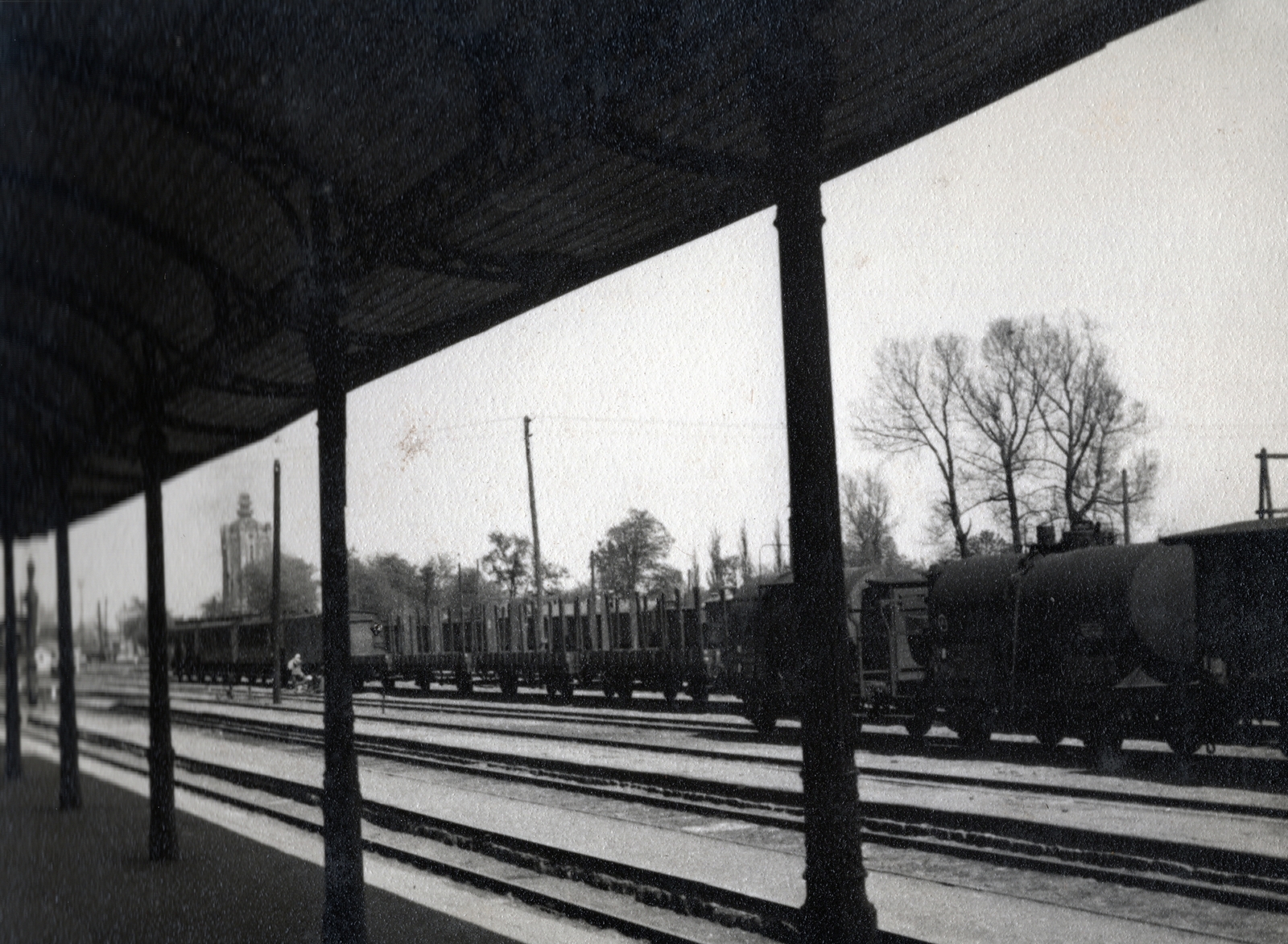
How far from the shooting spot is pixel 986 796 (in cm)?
1340

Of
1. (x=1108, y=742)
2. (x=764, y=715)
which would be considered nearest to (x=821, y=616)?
(x=1108, y=742)

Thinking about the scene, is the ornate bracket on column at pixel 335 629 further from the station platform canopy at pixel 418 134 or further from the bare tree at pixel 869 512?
the bare tree at pixel 869 512

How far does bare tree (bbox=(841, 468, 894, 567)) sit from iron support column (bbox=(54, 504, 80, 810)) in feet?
66.5

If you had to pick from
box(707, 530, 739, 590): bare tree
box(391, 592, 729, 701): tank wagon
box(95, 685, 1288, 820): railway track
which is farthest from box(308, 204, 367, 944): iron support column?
box(707, 530, 739, 590): bare tree

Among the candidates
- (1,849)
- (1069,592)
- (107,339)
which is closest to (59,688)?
(1,849)

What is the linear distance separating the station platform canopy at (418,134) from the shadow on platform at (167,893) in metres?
3.75

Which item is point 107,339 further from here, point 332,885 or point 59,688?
point 59,688

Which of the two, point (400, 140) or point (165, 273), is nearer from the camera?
point (400, 140)

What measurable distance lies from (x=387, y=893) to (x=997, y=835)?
5474 millimetres

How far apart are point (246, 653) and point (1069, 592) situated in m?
36.1

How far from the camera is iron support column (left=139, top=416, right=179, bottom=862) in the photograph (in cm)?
1023

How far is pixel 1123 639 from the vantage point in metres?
15.5

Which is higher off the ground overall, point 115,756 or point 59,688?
point 59,688

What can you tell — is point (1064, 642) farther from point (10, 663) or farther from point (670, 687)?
point (670, 687)
